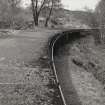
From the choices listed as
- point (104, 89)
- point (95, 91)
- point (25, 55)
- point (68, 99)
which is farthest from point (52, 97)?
point (25, 55)

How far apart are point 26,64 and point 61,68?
172cm

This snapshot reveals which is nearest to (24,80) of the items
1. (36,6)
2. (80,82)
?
(80,82)

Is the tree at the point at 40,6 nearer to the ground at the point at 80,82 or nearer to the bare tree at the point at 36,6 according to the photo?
the bare tree at the point at 36,6

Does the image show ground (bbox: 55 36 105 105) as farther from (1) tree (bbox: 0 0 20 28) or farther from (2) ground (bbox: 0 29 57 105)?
(1) tree (bbox: 0 0 20 28)

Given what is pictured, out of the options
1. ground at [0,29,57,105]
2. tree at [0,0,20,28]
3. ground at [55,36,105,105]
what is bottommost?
ground at [55,36,105,105]

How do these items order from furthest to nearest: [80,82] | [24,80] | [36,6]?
1. [36,6]
2. [80,82]
3. [24,80]

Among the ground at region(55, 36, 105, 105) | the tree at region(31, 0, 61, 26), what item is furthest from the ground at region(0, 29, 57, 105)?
the tree at region(31, 0, 61, 26)

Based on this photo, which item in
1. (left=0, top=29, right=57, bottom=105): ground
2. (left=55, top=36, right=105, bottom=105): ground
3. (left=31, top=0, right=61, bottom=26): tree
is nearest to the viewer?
(left=0, top=29, right=57, bottom=105): ground

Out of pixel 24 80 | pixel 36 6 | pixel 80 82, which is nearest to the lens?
pixel 24 80

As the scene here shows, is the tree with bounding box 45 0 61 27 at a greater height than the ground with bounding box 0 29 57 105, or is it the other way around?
the tree with bounding box 45 0 61 27

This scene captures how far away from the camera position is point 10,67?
880 cm

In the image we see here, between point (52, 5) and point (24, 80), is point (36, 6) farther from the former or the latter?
point (24, 80)

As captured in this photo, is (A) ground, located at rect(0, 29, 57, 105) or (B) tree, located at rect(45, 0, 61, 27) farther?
(B) tree, located at rect(45, 0, 61, 27)

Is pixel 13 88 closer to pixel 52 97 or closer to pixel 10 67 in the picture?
pixel 52 97
